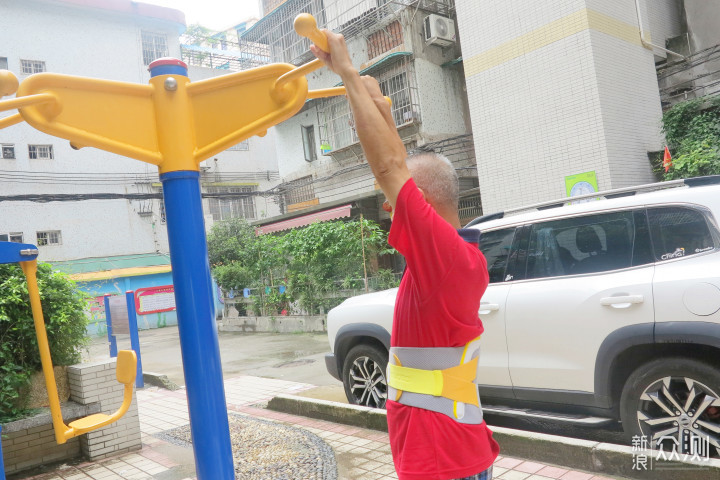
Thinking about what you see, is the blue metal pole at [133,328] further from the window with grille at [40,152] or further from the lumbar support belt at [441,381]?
the window with grille at [40,152]

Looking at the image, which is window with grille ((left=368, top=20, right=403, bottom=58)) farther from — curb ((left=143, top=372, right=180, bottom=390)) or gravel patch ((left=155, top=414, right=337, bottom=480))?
gravel patch ((left=155, top=414, right=337, bottom=480))

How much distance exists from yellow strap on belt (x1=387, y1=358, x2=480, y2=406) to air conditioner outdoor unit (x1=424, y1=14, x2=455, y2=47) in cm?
1569

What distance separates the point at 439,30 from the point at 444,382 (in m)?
16.1

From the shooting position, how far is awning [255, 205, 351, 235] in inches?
680

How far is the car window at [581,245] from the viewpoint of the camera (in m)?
4.09

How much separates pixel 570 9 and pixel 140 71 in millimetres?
22546

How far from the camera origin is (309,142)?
21.2 meters

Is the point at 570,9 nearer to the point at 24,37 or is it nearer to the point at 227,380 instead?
the point at 227,380

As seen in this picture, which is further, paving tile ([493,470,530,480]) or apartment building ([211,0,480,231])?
apartment building ([211,0,480,231])

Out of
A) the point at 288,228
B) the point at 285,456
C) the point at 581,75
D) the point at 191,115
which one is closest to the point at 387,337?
the point at 285,456

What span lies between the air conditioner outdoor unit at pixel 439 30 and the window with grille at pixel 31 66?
18401mm

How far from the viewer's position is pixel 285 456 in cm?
468

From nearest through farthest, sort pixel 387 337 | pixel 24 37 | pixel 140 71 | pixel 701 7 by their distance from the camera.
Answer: pixel 387 337, pixel 701 7, pixel 24 37, pixel 140 71

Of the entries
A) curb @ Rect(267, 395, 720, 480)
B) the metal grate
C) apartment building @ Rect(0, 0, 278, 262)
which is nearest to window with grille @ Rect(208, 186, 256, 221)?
→ apartment building @ Rect(0, 0, 278, 262)
